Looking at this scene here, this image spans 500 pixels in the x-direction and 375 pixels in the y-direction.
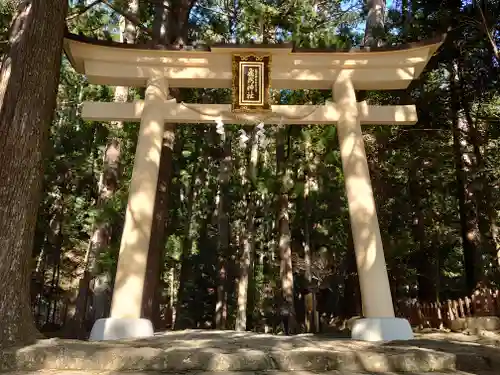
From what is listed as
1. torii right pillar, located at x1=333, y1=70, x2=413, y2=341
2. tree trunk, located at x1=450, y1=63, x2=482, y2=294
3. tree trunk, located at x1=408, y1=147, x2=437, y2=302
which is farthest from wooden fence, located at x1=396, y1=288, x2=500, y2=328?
torii right pillar, located at x1=333, y1=70, x2=413, y2=341

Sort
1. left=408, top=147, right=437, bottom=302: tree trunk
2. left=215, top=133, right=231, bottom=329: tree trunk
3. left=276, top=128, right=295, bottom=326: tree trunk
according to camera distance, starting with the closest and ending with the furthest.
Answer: left=276, top=128, right=295, bottom=326: tree trunk < left=408, top=147, right=437, bottom=302: tree trunk < left=215, top=133, right=231, bottom=329: tree trunk

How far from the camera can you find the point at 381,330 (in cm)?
515

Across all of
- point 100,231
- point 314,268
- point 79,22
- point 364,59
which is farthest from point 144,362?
point 314,268

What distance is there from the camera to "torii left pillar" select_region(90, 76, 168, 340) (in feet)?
16.7

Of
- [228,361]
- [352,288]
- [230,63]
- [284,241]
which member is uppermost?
[230,63]

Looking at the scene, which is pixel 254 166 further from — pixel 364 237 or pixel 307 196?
pixel 364 237

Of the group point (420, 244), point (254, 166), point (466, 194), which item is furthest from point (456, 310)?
point (254, 166)

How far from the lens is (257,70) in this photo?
21.0ft

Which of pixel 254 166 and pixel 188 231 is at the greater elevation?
pixel 254 166

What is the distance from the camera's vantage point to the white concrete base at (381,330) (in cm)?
513

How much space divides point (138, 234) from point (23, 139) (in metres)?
1.92

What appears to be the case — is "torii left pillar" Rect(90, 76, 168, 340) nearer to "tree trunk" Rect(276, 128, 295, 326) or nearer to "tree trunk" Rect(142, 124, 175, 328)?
"tree trunk" Rect(142, 124, 175, 328)

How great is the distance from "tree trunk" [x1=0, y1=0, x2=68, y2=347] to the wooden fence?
6.45 m

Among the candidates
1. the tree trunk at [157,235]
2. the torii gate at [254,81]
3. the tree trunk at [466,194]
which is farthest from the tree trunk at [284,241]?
the torii gate at [254,81]
